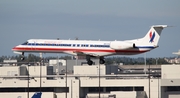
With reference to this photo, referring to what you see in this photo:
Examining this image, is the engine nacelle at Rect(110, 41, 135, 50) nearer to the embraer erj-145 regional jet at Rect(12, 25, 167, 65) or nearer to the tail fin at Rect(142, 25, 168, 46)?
the embraer erj-145 regional jet at Rect(12, 25, 167, 65)

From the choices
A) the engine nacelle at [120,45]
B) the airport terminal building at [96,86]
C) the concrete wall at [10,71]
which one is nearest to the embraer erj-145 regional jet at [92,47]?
the engine nacelle at [120,45]

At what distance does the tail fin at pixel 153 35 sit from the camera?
131 metres

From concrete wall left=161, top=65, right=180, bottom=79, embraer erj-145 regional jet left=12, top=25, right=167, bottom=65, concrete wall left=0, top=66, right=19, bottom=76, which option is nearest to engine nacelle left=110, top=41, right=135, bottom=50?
embraer erj-145 regional jet left=12, top=25, right=167, bottom=65

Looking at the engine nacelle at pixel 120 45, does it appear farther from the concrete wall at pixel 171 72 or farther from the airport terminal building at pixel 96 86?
the concrete wall at pixel 171 72

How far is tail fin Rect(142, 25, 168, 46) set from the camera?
131m

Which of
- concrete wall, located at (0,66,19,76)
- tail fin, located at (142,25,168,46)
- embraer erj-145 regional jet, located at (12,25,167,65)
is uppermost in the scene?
tail fin, located at (142,25,168,46)

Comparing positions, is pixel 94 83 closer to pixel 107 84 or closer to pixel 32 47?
pixel 107 84

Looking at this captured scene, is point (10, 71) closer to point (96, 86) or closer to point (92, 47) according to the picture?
point (96, 86)

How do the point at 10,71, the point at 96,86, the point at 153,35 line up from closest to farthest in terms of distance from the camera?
the point at 153,35 → the point at 96,86 → the point at 10,71

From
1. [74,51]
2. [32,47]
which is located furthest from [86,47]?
[32,47]

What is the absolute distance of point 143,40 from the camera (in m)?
131

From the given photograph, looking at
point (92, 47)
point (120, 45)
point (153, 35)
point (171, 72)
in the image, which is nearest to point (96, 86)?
point (92, 47)

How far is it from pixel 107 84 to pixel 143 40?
16.9m

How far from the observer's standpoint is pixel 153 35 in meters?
132
